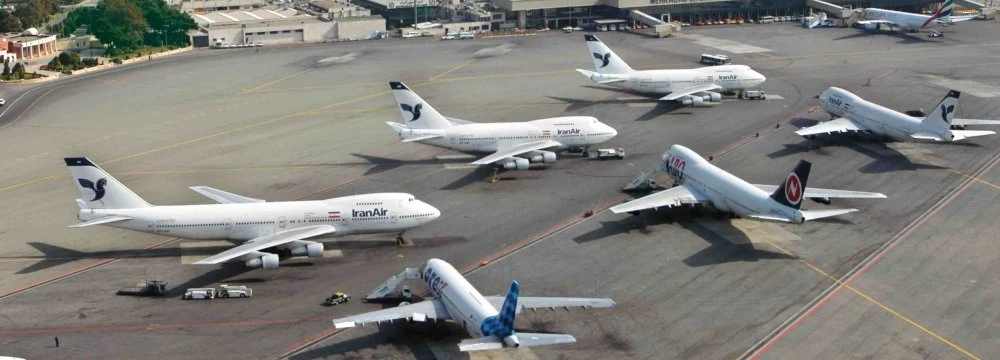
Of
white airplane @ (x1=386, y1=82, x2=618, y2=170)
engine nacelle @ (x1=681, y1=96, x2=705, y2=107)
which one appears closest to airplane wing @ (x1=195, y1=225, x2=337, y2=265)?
white airplane @ (x1=386, y1=82, x2=618, y2=170)

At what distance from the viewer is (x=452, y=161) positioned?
11806cm

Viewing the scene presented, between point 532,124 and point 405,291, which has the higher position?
point 532,124

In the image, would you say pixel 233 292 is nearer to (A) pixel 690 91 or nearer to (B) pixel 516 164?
(B) pixel 516 164

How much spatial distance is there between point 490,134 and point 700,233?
99.0 feet

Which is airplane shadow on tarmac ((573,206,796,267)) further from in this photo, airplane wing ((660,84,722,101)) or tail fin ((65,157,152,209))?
airplane wing ((660,84,722,101))

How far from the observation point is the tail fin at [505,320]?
62.4m

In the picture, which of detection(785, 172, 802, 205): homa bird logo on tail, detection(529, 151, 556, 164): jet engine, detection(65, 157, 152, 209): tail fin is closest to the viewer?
detection(785, 172, 802, 205): homa bird logo on tail

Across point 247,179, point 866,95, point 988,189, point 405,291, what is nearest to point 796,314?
point 405,291

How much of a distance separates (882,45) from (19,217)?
146 m

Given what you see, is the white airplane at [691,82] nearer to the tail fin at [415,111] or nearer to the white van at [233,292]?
the tail fin at [415,111]

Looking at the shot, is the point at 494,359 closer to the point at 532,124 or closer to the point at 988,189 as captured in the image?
the point at 532,124

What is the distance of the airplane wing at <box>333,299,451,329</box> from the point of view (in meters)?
67.0

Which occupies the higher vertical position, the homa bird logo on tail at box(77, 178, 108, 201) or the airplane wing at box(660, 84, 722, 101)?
the airplane wing at box(660, 84, 722, 101)

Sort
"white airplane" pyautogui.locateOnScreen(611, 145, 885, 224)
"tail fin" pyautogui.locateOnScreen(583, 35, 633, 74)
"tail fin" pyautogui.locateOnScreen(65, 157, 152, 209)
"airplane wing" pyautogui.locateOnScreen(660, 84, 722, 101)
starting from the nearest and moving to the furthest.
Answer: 1. "white airplane" pyautogui.locateOnScreen(611, 145, 885, 224)
2. "tail fin" pyautogui.locateOnScreen(65, 157, 152, 209)
3. "airplane wing" pyautogui.locateOnScreen(660, 84, 722, 101)
4. "tail fin" pyautogui.locateOnScreen(583, 35, 633, 74)
